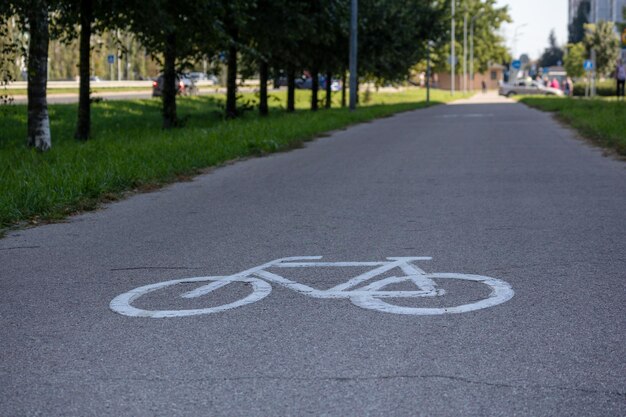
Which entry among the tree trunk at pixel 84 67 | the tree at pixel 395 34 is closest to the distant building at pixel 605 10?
the tree at pixel 395 34

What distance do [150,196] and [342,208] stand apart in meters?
2.71

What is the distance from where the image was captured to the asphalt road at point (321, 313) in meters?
4.30

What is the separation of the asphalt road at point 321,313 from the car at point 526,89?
250ft

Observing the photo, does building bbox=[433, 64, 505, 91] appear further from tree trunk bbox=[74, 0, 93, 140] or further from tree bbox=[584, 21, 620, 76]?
tree trunk bbox=[74, 0, 93, 140]

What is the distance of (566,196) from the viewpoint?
466 inches

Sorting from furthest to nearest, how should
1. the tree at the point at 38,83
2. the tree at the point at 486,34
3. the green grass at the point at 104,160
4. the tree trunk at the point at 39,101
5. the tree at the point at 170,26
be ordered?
the tree at the point at 486,34 < the tree at the point at 170,26 < the tree trunk at the point at 39,101 < the tree at the point at 38,83 < the green grass at the point at 104,160

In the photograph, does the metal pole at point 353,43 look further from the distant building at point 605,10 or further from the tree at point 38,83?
the distant building at point 605,10

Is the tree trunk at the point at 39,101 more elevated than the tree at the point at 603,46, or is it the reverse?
the tree at the point at 603,46

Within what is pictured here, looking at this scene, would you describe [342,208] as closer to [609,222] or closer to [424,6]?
[609,222]

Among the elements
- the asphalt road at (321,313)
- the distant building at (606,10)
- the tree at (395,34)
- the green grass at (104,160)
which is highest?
the distant building at (606,10)

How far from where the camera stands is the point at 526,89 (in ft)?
295

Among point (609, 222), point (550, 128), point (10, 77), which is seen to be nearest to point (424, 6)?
point (550, 128)

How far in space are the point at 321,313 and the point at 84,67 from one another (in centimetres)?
1742

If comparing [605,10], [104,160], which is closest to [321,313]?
[104,160]
